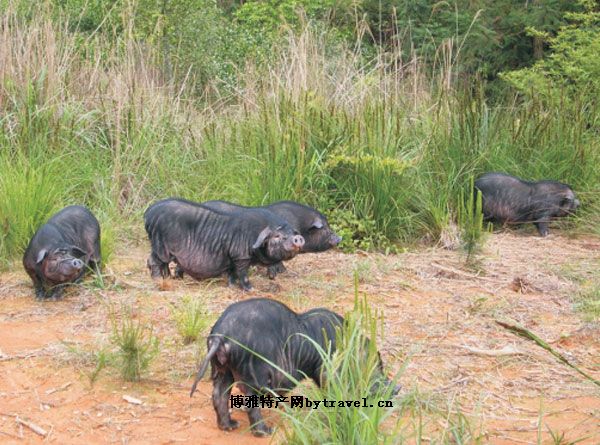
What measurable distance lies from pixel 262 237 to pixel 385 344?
5.35 feet

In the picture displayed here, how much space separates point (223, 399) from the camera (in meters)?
4.25

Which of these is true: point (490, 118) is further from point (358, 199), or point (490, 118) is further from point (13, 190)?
point (13, 190)

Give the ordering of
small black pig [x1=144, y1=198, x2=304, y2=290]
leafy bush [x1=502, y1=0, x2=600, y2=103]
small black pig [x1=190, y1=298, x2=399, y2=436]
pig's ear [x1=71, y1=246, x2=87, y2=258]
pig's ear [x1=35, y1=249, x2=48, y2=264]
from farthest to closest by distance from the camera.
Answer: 1. leafy bush [x1=502, y1=0, x2=600, y2=103]
2. small black pig [x1=144, y1=198, x2=304, y2=290]
3. pig's ear [x1=71, y1=246, x2=87, y2=258]
4. pig's ear [x1=35, y1=249, x2=48, y2=264]
5. small black pig [x1=190, y1=298, x2=399, y2=436]

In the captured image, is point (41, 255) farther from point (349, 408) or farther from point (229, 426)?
point (349, 408)

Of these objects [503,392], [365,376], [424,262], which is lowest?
[424,262]

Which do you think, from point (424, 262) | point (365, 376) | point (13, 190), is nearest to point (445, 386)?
point (365, 376)

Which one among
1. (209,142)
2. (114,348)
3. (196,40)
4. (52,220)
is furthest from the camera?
(196,40)

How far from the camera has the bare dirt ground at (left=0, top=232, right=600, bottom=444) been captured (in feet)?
14.4

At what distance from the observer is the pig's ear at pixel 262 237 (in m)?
6.71

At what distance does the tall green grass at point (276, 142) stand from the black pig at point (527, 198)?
0.24m

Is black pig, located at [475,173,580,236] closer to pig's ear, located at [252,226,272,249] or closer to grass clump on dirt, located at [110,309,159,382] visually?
pig's ear, located at [252,226,272,249]

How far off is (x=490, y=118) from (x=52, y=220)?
536cm

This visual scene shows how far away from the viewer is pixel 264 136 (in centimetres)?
885

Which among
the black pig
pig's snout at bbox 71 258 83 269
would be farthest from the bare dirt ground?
the black pig
